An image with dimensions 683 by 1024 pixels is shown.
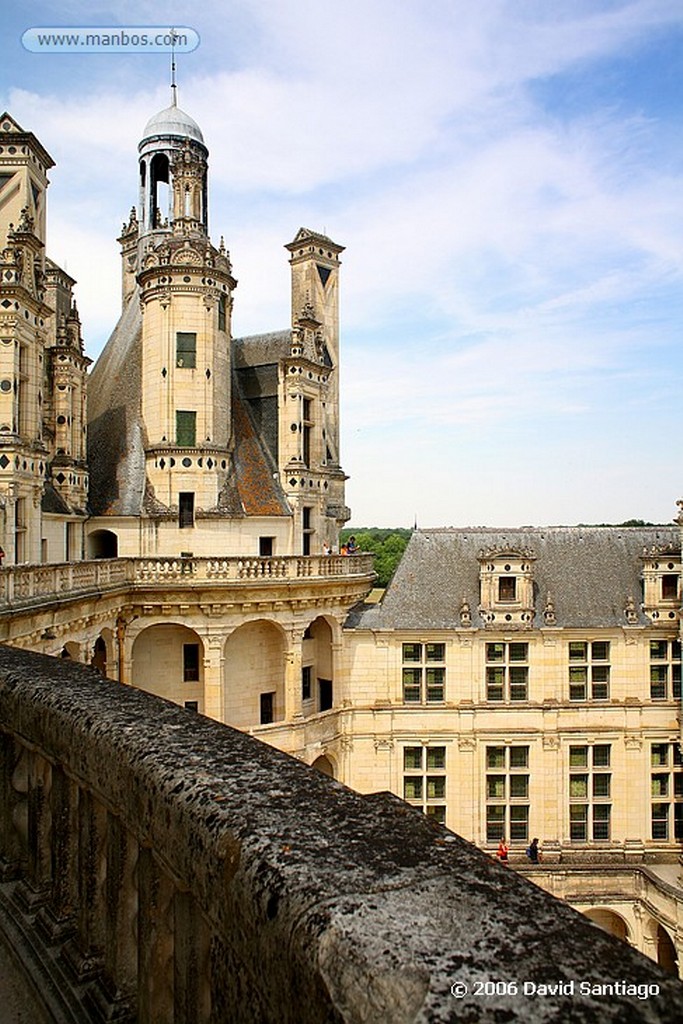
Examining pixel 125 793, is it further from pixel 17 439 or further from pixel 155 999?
pixel 17 439

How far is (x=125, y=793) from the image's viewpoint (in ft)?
9.36

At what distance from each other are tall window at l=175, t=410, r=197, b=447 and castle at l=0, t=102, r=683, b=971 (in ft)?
0.22

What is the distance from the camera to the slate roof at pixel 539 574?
29438 millimetres

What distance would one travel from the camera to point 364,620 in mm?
29438

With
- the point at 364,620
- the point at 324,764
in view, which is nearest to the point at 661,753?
the point at 364,620

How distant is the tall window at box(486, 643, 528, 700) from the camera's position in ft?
95.5

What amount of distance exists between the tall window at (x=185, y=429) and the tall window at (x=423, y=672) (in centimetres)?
1020

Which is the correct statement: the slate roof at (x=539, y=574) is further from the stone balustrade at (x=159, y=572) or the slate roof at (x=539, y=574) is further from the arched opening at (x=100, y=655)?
the arched opening at (x=100, y=655)

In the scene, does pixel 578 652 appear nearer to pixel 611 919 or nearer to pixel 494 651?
pixel 494 651

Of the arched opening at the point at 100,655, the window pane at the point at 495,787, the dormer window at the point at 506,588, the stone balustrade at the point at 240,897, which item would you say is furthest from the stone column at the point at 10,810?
the window pane at the point at 495,787

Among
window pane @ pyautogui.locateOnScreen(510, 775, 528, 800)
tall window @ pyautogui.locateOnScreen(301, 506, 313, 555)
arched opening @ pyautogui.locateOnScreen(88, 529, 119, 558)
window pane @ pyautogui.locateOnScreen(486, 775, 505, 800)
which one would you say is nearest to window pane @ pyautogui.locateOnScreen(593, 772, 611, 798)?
window pane @ pyautogui.locateOnScreen(510, 775, 528, 800)

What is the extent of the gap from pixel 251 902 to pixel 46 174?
28.3 m

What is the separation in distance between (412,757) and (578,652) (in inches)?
268

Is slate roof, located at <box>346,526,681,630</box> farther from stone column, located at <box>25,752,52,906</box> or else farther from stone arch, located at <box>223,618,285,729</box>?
stone column, located at <box>25,752,52,906</box>
